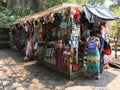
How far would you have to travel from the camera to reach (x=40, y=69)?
21.7 feet

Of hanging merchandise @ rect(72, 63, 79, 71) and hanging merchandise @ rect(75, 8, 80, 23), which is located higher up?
hanging merchandise @ rect(75, 8, 80, 23)

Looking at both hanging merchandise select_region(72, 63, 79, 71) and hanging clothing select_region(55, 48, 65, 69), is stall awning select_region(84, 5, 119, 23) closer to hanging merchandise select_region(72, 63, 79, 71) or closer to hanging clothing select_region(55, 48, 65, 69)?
hanging clothing select_region(55, 48, 65, 69)

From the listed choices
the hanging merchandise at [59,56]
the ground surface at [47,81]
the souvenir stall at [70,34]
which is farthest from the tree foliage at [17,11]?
the hanging merchandise at [59,56]

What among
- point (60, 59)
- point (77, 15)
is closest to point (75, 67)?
point (60, 59)

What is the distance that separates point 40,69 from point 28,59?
1.76 meters

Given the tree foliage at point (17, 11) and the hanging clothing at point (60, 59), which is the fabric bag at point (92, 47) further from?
the tree foliage at point (17, 11)

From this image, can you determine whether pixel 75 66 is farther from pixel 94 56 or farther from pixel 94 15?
pixel 94 15

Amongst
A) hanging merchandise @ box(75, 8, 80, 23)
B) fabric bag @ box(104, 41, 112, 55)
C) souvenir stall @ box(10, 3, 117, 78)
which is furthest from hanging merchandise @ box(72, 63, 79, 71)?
hanging merchandise @ box(75, 8, 80, 23)

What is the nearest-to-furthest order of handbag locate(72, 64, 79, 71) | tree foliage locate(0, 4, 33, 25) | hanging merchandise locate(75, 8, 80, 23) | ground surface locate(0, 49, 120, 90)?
ground surface locate(0, 49, 120, 90), hanging merchandise locate(75, 8, 80, 23), handbag locate(72, 64, 79, 71), tree foliage locate(0, 4, 33, 25)

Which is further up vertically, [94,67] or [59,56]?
[59,56]

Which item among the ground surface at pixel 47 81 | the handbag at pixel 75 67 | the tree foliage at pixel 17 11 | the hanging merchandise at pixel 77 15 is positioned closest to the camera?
the ground surface at pixel 47 81

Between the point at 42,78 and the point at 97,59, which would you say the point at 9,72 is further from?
the point at 97,59

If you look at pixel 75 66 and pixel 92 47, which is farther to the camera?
pixel 75 66

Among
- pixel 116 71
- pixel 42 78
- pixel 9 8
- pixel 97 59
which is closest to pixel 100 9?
pixel 97 59
